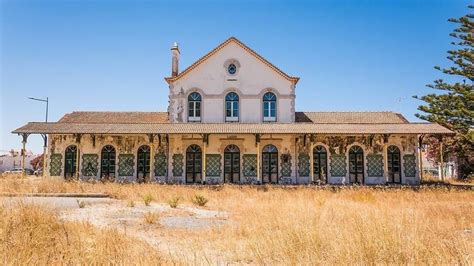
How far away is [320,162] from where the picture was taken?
22.5 meters

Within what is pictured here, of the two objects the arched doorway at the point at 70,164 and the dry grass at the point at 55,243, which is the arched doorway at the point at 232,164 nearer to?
the arched doorway at the point at 70,164

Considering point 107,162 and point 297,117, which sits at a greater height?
point 297,117

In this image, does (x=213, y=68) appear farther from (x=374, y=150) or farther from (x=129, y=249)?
(x=129, y=249)

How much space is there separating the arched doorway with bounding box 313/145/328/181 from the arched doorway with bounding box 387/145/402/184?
3.80 metres

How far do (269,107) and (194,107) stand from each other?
477cm

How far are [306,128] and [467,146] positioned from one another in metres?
13.0

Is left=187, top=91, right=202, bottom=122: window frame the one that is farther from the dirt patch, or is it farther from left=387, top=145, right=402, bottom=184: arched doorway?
left=387, top=145, right=402, bottom=184: arched doorway

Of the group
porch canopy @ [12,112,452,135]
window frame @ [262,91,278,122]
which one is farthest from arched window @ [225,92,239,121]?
window frame @ [262,91,278,122]

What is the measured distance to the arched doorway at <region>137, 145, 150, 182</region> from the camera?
22.6 m

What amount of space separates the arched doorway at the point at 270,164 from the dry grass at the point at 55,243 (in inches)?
623

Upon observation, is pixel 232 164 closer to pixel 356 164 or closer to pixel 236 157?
pixel 236 157

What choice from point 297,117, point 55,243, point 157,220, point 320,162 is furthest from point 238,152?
point 55,243

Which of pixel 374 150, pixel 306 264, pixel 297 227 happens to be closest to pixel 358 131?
pixel 374 150

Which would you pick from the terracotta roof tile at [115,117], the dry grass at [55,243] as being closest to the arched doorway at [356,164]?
the terracotta roof tile at [115,117]
